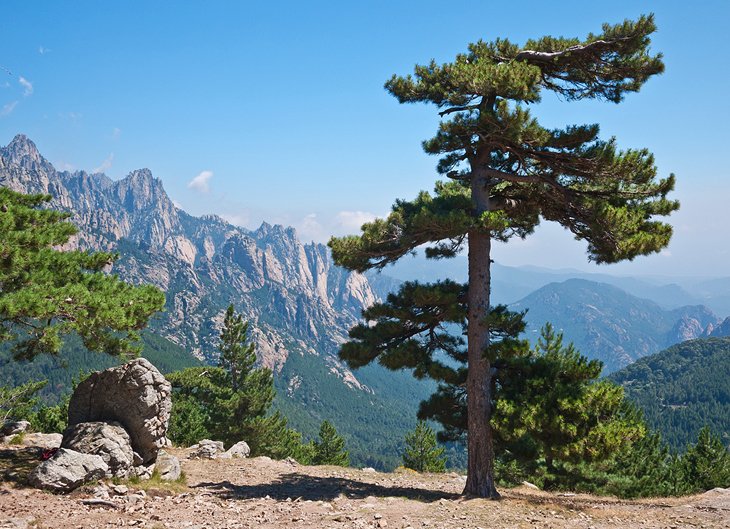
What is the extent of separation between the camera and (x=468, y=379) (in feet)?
41.4

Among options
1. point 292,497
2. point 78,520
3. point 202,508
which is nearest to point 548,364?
point 292,497

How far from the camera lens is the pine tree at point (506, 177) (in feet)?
37.2

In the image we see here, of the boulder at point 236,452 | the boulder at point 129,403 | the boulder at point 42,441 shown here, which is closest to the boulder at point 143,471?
the boulder at point 129,403

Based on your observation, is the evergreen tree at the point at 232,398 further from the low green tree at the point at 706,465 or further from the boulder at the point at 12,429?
the low green tree at the point at 706,465

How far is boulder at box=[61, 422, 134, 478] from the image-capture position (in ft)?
39.0

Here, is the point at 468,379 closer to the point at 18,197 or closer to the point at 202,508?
the point at 202,508

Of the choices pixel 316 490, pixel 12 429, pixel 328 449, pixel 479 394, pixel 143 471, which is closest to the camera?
pixel 479 394

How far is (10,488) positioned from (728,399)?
20646cm

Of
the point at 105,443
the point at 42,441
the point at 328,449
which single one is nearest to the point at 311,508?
the point at 105,443

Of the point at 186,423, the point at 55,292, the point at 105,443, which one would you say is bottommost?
the point at 186,423

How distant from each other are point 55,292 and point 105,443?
4460 millimetres

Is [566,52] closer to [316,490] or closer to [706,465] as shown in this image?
[316,490]

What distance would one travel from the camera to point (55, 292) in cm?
973

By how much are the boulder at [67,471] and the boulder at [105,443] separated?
1.14 feet
